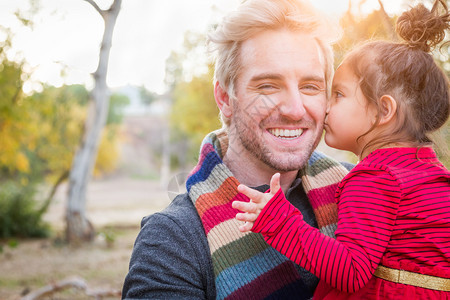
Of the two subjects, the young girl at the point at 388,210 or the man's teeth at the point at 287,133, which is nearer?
the young girl at the point at 388,210

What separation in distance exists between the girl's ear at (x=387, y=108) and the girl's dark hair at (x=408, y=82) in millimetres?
17

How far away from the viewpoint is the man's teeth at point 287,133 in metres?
1.98

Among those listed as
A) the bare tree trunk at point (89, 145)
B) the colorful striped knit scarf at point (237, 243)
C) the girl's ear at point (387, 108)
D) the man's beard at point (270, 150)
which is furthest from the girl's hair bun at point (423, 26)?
the bare tree trunk at point (89, 145)

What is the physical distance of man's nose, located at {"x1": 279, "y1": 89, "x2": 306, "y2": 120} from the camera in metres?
1.93

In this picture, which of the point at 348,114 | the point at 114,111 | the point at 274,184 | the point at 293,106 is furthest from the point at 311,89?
the point at 114,111

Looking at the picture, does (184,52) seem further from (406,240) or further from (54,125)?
(406,240)

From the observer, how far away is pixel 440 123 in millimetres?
1739

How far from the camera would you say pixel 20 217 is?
42.2ft

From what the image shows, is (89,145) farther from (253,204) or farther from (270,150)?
(253,204)

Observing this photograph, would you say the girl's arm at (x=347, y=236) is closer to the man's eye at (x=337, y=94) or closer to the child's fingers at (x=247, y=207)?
the child's fingers at (x=247, y=207)

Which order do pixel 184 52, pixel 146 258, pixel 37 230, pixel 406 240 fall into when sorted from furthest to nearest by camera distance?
1. pixel 184 52
2. pixel 37 230
3. pixel 146 258
4. pixel 406 240

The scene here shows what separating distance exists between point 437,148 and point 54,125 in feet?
49.0

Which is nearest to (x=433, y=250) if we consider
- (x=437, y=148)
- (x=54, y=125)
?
(x=437, y=148)

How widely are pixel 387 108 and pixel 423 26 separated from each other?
0.39 m
